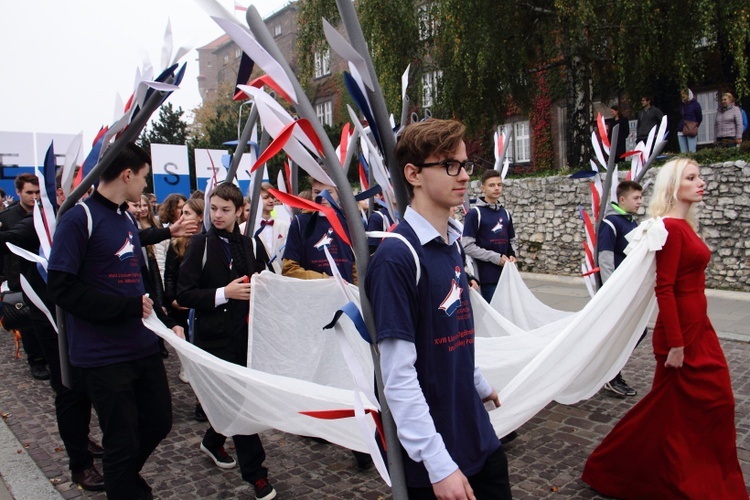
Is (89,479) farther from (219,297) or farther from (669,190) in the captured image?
(669,190)

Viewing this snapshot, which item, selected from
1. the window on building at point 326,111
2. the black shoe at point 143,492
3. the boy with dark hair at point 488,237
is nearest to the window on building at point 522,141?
the window on building at point 326,111

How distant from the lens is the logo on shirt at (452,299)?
6.16 feet

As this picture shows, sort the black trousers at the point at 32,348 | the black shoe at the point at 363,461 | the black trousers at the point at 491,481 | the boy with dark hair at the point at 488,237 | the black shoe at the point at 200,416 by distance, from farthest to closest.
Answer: the black trousers at the point at 32,348 → the boy with dark hair at the point at 488,237 → the black shoe at the point at 200,416 → the black shoe at the point at 363,461 → the black trousers at the point at 491,481

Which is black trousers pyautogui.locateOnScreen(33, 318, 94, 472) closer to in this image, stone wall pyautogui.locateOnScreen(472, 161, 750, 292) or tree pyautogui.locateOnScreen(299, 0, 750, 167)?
stone wall pyautogui.locateOnScreen(472, 161, 750, 292)

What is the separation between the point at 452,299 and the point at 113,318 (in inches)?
74.4

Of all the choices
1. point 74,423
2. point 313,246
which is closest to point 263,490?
point 74,423

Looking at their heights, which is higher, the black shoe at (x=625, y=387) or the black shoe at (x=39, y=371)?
the black shoe at (x=625, y=387)

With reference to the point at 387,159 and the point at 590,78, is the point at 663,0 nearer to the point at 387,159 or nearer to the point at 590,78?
the point at 590,78

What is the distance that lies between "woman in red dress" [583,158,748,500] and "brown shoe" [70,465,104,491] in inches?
117

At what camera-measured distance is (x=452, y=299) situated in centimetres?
190

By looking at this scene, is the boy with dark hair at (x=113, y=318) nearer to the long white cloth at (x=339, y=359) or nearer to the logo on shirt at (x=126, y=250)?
the logo on shirt at (x=126, y=250)

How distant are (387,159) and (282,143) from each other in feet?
1.28

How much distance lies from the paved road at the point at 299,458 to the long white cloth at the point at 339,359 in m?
0.54

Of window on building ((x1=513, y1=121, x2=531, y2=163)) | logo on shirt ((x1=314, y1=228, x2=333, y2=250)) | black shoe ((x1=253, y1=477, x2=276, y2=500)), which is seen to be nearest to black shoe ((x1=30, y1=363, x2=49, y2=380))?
logo on shirt ((x1=314, y1=228, x2=333, y2=250))
